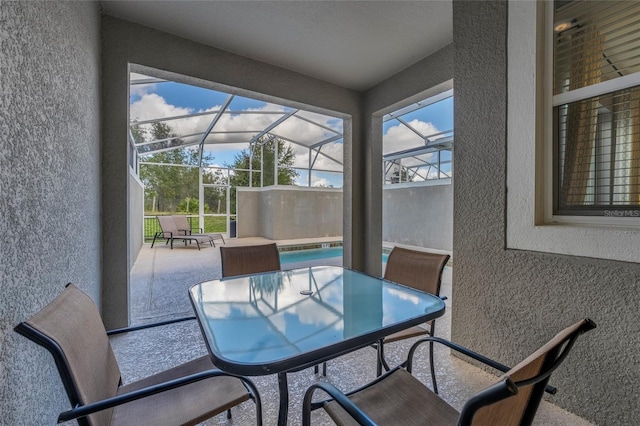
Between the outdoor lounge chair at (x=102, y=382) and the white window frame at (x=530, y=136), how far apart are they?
6.22ft

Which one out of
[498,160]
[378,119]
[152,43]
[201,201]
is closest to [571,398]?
[498,160]

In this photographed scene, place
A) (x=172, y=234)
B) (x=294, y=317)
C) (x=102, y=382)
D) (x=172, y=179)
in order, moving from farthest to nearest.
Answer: (x=172, y=179) < (x=172, y=234) < (x=294, y=317) < (x=102, y=382)

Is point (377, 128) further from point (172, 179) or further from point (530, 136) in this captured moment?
point (172, 179)

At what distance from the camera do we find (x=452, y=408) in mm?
1112

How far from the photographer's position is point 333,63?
3.44 metres

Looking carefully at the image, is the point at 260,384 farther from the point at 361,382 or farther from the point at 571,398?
the point at 571,398

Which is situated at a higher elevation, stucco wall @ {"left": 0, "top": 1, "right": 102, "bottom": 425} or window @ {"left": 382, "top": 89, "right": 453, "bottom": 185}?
window @ {"left": 382, "top": 89, "right": 453, "bottom": 185}

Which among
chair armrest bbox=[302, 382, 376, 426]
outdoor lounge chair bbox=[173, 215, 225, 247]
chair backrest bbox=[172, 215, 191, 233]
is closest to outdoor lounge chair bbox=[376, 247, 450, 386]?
chair armrest bbox=[302, 382, 376, 426]

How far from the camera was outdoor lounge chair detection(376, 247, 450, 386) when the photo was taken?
176 centimetres

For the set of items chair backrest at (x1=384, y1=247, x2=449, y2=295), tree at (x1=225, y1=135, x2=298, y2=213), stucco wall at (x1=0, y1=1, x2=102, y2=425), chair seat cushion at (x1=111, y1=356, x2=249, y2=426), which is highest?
tree at (x1=225, y1=135, x2=298, y2=213)

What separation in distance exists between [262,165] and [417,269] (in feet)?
32.4

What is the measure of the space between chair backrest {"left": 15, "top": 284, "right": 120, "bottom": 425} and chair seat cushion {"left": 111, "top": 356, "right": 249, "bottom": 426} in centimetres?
8

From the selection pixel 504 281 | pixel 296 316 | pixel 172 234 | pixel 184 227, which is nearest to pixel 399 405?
pixel 296 316

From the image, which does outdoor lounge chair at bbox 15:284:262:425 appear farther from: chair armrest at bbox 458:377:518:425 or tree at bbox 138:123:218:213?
tree at bbox 138:123:218:213
